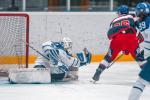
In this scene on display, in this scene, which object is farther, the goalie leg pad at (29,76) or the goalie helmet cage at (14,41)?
the goalie helmet cage at (14,41)

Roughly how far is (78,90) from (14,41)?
2.02 meters

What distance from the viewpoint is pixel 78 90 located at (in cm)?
914

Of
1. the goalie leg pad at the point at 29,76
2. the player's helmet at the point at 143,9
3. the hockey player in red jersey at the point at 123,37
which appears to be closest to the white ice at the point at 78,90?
the goalie leg pad at the point at 29,76

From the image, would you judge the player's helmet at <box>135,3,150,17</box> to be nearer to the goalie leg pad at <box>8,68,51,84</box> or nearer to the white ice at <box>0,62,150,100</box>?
the white ice at <box>0,62,150,100</box>

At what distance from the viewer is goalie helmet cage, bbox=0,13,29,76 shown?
35.0ft

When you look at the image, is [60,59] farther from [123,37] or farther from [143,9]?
[143,9]

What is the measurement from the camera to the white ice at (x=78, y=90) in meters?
8.45

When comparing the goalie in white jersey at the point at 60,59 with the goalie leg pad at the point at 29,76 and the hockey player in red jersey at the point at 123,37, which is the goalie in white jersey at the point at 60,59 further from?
the hockey player in red jersey at the point at 123,37

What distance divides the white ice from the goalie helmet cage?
0.54 meters

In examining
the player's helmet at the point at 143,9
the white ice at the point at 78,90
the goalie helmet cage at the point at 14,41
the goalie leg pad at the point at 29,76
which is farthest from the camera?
the goalie helmet cage at the point at 14,41

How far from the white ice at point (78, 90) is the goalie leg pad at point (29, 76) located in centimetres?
15

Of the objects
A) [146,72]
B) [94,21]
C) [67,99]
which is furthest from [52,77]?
[94,21]

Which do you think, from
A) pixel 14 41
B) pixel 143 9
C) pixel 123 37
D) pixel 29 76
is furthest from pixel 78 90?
pixel 14 41

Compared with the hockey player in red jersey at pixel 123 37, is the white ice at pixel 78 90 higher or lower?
lower
